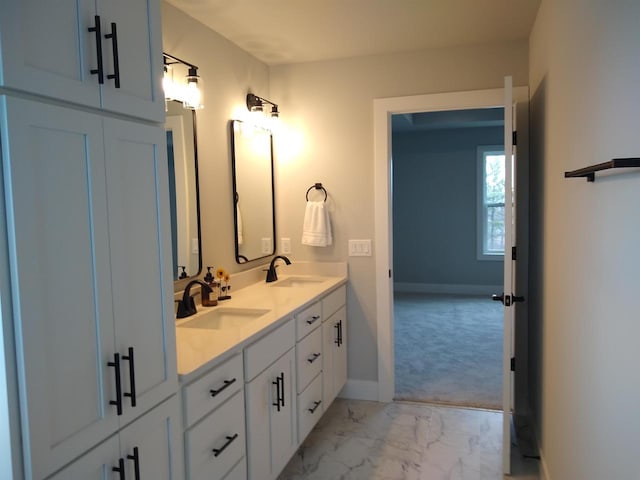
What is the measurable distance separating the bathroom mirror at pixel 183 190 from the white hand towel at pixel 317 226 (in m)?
1.01

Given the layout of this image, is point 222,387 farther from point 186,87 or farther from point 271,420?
point 186,87

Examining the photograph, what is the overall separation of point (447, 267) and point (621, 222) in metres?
6.29

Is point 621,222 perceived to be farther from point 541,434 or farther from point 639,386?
point 541,434

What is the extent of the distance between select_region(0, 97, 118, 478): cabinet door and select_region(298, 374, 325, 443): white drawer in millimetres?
1469

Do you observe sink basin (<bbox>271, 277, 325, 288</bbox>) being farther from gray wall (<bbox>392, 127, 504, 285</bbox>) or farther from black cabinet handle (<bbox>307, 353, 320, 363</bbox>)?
gray wall (<bbox>392, 127, 504, 285</bbox>)

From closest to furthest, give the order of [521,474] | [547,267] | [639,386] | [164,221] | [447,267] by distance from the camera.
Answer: [639,386]
[164,221]
[547,267]
[521,474]
[447,267]

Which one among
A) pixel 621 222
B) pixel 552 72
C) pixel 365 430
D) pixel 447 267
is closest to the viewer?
pixel 621 222

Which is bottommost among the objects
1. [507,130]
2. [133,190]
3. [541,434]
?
[541,434]

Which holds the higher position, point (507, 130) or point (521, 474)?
point (507, 130)

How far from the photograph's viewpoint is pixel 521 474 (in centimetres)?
257

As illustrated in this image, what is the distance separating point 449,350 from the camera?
4.70m

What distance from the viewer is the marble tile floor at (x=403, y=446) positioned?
2.59m

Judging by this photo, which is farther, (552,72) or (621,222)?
(552,72)

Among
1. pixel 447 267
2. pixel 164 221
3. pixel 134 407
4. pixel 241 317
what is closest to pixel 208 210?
pixel 241 317
